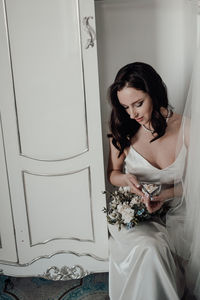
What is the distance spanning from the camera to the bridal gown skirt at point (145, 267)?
57.8 inches

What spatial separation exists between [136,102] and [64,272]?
3.54 ft

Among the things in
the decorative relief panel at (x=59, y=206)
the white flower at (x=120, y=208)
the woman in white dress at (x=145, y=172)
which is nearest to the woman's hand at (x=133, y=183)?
the woman in white dress at (x=145, y=172)

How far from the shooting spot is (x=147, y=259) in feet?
4.91

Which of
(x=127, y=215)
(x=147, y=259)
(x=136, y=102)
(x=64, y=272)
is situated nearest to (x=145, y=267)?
(x=147, y=259)

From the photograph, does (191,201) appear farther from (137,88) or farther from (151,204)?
(137,88)

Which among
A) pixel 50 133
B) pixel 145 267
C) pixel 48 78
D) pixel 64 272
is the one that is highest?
pixel 48 78

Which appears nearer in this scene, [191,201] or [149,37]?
[191,201]

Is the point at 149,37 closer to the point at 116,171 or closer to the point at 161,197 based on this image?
the point at 116,171

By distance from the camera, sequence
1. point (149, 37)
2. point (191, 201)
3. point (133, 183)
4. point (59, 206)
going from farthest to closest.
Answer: point (149, 37), point (59, 206), point (133, 183), point (191, 201)

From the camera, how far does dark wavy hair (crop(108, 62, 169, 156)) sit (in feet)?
5.46

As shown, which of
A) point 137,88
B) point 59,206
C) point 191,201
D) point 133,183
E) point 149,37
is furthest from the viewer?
point 149,37

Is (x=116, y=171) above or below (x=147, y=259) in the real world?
above

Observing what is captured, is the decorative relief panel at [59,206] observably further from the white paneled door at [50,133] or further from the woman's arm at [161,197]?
the woman's arm at [161,197]

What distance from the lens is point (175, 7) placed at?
6.51 ft
